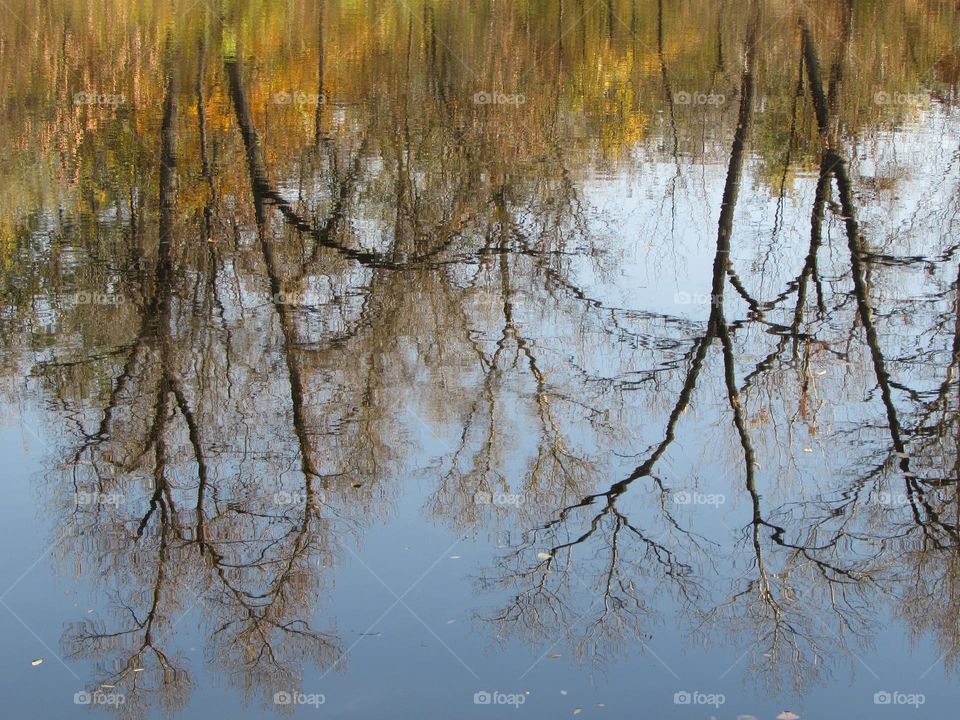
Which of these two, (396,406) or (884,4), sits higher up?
(884,4)

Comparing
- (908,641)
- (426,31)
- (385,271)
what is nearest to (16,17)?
(426,31)

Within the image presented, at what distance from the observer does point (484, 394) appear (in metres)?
8.64

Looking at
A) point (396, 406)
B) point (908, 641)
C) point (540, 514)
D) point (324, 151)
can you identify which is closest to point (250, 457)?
point (396, 406)

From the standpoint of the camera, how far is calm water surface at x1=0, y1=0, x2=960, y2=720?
6043 millimetres

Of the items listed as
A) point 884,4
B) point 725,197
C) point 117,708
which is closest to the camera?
point 117,708

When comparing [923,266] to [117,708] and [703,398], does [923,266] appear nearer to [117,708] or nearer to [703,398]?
[703,398]

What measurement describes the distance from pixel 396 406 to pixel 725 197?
649 centimetres

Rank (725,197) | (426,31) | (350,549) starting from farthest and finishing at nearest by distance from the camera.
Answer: (426,31), (725,197), (350,549)

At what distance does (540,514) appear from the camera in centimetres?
706

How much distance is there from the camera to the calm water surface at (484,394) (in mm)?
6043

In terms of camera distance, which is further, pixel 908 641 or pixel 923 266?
pixel 923 266

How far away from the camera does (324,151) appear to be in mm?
15633

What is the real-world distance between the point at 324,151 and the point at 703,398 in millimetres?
8674

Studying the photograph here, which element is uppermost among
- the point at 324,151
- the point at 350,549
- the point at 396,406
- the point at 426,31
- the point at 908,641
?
the point at 426,31
